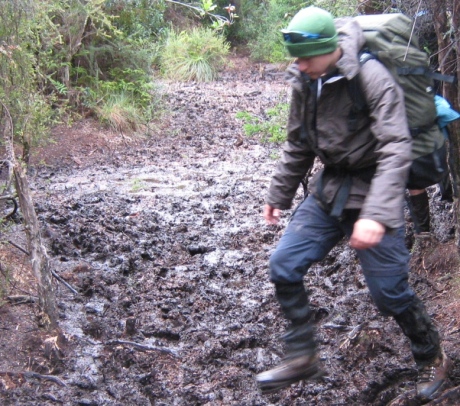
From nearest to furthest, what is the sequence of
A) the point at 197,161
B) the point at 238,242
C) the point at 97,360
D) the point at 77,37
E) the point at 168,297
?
the point at 97,360 < the point at 168,297 < the point at 238,242 < the point at 197,161 < the point at 77,37

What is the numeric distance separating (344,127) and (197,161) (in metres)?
8.35

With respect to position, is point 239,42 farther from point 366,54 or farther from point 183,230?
point 366,54

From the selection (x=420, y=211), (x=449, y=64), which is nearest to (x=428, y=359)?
(x=420, y=211)

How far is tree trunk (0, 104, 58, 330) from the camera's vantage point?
16.7 feet

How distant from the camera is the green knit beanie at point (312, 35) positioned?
335 cm

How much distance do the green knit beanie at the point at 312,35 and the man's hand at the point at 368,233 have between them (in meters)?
0.86

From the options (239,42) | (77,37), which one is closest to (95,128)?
(77,37)

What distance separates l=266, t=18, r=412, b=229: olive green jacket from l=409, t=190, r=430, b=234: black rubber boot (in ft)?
6.71

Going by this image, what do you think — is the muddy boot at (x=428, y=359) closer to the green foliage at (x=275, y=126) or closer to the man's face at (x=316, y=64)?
the man's face at (x=316, y=64)

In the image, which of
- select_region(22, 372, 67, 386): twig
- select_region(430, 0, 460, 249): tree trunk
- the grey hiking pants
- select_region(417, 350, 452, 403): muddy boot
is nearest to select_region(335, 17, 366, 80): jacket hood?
the grey hiking pants

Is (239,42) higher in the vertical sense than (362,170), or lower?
lower

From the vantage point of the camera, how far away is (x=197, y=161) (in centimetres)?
1175

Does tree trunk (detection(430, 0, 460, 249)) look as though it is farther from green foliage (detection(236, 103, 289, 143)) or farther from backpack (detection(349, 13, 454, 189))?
green foliage (detection(236, 103, 289, 143))

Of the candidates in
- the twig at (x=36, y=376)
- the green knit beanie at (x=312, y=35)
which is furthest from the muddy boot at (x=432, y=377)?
the twig at (x=36, y=376)
